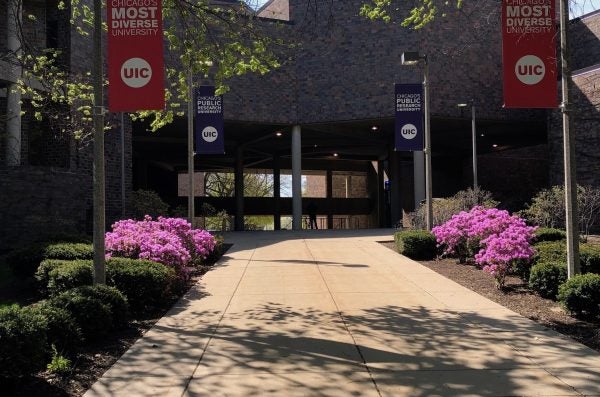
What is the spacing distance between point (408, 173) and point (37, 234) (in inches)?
1426

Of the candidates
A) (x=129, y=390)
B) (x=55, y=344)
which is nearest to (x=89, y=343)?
(x=55, y=344)

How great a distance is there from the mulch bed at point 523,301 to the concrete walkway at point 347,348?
316 mm

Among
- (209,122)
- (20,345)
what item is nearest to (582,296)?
(20,345)

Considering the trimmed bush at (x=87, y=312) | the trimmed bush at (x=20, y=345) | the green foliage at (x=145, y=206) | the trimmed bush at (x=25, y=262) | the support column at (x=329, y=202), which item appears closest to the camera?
the trimmed bush at (x=20, y=345)

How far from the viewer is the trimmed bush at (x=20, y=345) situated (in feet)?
14.0

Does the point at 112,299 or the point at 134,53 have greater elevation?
Answer: the point at 134,53

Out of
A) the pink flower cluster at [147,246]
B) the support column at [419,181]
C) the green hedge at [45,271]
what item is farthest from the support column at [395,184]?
the green hedge at [45,271]

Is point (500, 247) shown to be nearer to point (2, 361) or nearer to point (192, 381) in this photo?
point (192, 381)

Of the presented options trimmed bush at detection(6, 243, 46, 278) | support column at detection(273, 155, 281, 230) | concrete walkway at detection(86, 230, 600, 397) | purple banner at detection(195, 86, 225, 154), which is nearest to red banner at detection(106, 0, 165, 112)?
concrete walkway at detection(86, 230, 600, 397)

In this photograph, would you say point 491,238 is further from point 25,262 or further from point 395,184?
point 395,184

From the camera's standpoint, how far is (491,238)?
10211mm

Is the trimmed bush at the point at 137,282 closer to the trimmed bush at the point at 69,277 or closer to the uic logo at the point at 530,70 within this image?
the trimmed bush at the point at 69,277

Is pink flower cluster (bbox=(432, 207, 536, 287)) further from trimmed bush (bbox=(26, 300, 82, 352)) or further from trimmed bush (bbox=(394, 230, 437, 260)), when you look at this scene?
trimmed bush (bbox=(26, 300, 82, 352))

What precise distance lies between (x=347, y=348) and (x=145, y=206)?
19.6 m
